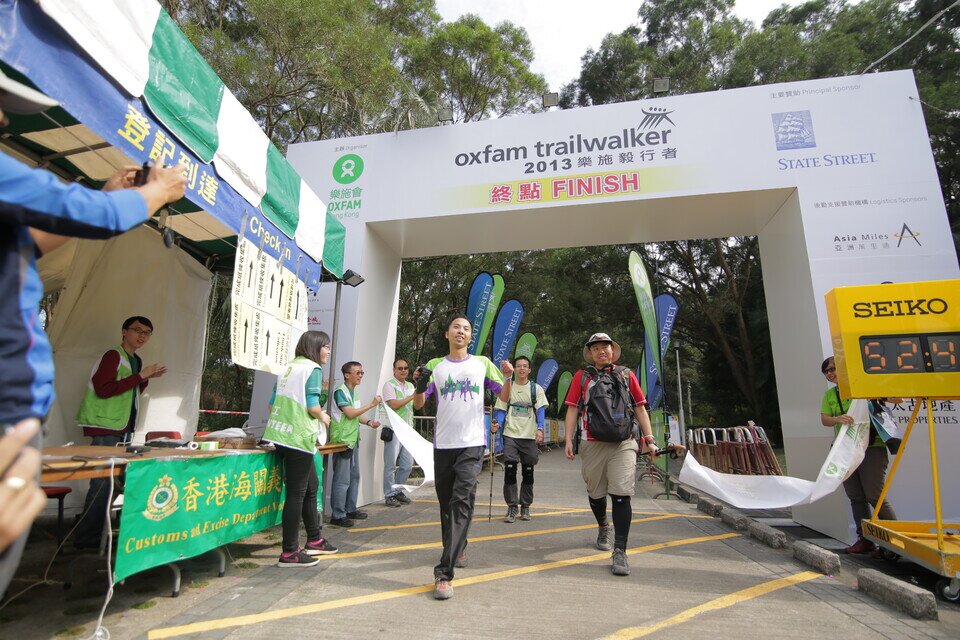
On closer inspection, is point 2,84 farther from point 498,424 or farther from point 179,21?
point 179,21

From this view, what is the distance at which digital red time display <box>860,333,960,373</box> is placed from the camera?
142 inches

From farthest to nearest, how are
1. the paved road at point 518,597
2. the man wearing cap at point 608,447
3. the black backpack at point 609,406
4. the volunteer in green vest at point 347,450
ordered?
the volunteer in green vest at point 347,450, the black backpack at point 609,406, the man wearing cap at point 608,447, the paved road at point 518,597

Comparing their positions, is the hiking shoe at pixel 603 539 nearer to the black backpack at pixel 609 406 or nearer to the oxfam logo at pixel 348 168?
the black backpack at pixel 609 406

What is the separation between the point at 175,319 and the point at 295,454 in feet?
9.06

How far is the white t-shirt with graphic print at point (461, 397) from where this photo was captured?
11.4 feet

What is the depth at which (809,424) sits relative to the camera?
552 centimetres

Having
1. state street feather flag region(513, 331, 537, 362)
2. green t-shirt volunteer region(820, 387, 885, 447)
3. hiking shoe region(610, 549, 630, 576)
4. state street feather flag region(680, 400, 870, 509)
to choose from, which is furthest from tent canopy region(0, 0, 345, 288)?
state street feather flag region(513, 331, 537, 362)

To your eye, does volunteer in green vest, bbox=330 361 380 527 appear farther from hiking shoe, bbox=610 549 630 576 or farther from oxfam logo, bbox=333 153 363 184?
oxfam logo, bbox=333 153 363 184

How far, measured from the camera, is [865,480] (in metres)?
4.48

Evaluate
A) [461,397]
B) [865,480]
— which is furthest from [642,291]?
[461,397]

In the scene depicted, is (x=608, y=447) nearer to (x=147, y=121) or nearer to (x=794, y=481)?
(x=794, y=481)

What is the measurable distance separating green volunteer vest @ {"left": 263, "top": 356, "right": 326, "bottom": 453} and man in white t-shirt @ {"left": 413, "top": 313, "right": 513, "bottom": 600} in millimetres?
816

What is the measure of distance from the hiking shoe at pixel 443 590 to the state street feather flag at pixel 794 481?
2.27 metres

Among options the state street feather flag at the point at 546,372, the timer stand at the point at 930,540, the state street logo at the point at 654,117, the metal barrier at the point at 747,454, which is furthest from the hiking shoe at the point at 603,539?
the state street feather flag at the point at 546,372
